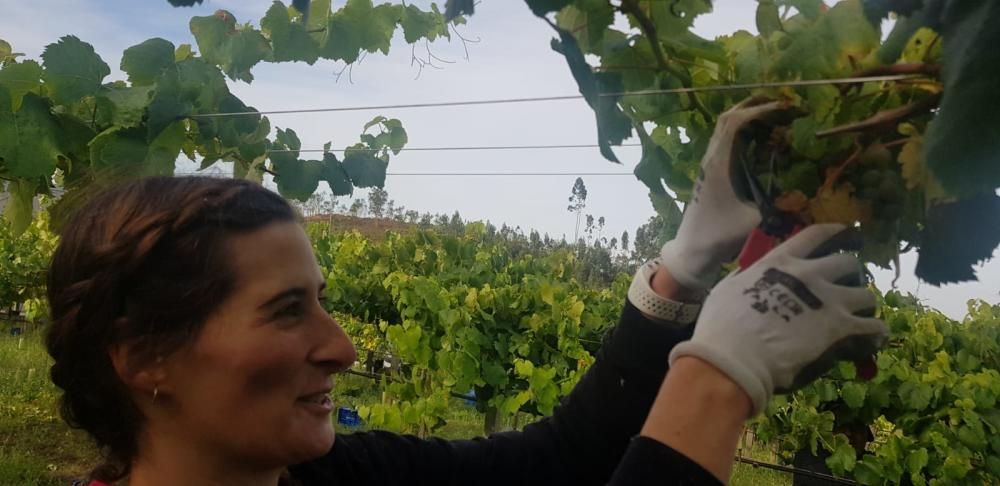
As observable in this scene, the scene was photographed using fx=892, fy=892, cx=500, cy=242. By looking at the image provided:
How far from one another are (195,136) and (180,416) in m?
1.68

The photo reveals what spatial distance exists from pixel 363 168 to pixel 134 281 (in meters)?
1.67

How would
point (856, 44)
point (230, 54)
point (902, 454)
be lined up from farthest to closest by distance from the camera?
point (902, 454), point (230, 54), point (856, 44)

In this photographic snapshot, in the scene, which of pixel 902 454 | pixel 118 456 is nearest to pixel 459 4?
pixel 118 456

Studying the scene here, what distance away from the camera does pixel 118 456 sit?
1311 mm

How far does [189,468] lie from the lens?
1237 mm

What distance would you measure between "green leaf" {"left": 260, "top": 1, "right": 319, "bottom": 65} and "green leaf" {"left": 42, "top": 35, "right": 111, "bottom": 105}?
0.48 metres

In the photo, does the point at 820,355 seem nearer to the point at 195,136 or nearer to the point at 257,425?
the point at 257,425

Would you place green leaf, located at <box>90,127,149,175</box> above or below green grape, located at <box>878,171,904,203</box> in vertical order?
below

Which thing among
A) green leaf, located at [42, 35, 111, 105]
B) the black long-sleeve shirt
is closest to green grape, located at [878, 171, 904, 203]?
the black long-sleeve shirt

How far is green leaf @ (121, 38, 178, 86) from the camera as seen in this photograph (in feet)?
7.99

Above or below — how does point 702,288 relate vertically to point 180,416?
above

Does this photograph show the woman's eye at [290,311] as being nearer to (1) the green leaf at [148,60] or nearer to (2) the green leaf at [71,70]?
(1) the green leaf at [148,60]

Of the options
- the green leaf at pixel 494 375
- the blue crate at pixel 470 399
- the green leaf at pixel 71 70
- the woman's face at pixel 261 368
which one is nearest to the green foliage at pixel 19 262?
the blue crate at pixel 470 399

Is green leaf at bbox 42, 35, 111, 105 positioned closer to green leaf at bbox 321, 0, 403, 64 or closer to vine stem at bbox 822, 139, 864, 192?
green leaf at bbox 321, 0, 403, 64
